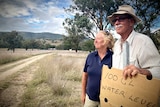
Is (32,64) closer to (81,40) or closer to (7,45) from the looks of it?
(7,45)

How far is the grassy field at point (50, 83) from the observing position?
160 centimetres

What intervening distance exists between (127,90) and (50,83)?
1225 millimetres

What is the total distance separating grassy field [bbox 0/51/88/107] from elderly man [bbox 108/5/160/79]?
2.54 ft

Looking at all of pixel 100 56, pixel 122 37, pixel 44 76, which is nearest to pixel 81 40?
pixel 44 76

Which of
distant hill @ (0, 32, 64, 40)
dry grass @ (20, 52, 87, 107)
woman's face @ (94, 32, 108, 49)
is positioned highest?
distant hill @ (0, 32, 64, 40)

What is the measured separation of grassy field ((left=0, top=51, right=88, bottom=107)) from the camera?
1.60 metres

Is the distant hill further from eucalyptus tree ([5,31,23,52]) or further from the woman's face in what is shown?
the woman's face

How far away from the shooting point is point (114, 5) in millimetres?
1621

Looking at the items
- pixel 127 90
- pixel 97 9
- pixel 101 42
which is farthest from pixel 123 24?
pixel 97 9

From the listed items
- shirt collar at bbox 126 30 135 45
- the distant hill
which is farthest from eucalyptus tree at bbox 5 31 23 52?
shirt collar at bbox 126 30 135 45

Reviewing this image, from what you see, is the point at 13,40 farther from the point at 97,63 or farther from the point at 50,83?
the point at 97,63

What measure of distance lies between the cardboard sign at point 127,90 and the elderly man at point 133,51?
38mm

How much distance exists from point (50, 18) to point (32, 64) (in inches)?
19.0

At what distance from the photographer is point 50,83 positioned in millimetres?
1912
